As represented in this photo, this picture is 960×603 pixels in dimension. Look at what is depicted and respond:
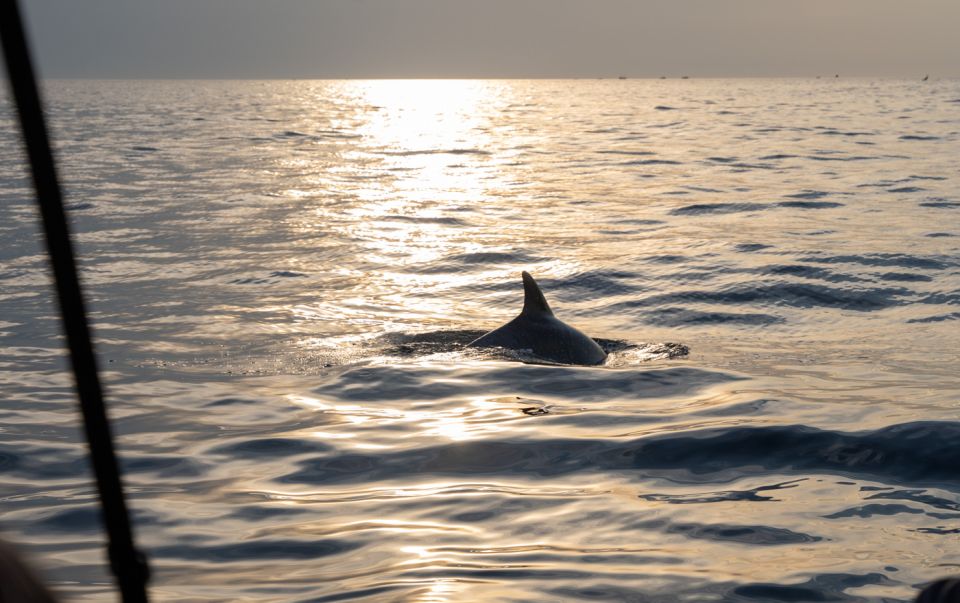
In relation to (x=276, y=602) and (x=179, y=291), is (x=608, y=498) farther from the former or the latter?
(x=179, y=291)

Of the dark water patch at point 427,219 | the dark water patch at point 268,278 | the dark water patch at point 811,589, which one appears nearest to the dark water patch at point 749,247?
the dark water patch at point 427,219

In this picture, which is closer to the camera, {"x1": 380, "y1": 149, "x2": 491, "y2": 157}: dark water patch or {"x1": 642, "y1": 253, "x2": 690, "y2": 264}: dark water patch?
{"x1": 642, "y1": 253, "x2": 690, "y2": 264}: dark water patch

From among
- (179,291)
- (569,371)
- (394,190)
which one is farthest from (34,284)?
(394,190)

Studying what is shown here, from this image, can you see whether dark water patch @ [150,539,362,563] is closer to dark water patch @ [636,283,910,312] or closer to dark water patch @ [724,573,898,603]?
dark water patch @ [724,573,898,603]

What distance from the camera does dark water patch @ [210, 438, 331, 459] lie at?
7.11 metres

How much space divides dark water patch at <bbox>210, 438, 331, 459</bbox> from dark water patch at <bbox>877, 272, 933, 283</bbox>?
31.7ft

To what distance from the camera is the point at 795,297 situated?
13.5 m

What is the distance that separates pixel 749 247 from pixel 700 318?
5.32m

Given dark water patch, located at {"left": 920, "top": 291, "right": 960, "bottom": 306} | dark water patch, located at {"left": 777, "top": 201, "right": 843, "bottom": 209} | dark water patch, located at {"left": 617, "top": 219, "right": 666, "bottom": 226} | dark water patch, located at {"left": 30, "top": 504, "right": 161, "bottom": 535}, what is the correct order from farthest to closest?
1. dark water patch, located at {"left": 777, "top": 201, "right": 843, "bottom": 209}
2. dark water patch, located at {"left": 617, "top": 219, "right": 666, "bottom": 226}
3. dark water patch, located at {"left": 920, "top": 291, "right": 960, "bottom": 306}
4. dark water patch, located at {"left": 30, "top": 504, "right": 161, "bottom": 535}

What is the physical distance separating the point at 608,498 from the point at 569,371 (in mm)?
3523

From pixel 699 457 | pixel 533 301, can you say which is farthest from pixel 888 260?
pixel 699 457

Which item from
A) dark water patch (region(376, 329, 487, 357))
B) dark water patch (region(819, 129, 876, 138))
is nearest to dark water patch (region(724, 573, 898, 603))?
dark water patch (region(376, 329, 487, 357))

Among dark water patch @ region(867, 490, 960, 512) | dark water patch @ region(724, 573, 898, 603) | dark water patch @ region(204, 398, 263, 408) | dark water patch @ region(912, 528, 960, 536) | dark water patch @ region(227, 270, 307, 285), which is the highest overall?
dark water patch @ region(227, 270, 307, 285)

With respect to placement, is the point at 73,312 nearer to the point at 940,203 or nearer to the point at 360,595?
the point at 360,595
